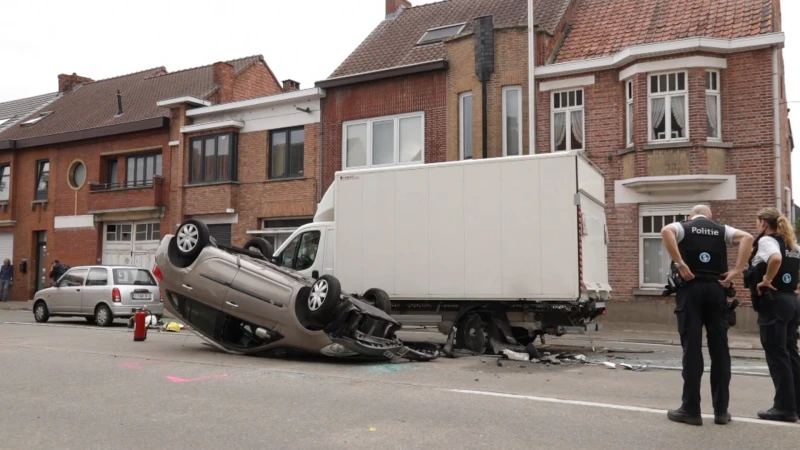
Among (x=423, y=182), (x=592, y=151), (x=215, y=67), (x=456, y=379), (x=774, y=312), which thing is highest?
(x=215, y=67)

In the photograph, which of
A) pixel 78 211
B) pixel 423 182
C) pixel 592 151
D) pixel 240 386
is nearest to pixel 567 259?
pixel 423 182

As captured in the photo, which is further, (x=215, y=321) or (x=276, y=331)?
(x=215, y=321)

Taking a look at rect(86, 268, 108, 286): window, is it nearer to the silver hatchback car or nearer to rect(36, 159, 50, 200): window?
the silver hatchback car

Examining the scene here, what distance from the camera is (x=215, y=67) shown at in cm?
2695

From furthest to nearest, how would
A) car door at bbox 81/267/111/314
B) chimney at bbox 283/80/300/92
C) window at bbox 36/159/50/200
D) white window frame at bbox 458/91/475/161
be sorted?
window at bbox 36/159/50/200 → chimney at bbox 283/80/300/92 → white window frame at bbox 458/91/475/161 → car door at bbox 81/267/111/314

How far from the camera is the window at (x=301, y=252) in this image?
Answer: 41.4 ft

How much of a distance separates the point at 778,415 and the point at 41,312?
1761cm

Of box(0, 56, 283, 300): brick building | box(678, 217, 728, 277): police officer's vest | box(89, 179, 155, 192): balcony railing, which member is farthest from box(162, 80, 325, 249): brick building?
box(678, 217, 728, 277): police officer's vest

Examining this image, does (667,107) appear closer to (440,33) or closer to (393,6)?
(440,33)

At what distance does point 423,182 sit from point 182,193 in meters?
15.9

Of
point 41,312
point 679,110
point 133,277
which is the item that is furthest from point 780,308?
point 41,312

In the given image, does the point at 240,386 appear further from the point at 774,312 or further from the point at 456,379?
the point at 774,312

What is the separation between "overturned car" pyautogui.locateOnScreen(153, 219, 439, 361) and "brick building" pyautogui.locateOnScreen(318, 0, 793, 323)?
808 cm

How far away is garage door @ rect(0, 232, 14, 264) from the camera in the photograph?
30.5m
